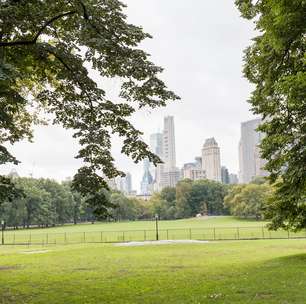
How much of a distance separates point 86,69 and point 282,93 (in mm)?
6278

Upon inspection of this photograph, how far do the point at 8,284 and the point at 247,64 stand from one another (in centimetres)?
1332

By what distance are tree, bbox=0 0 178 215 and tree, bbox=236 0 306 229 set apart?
160 inches

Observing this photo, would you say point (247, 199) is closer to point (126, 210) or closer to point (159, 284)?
point (126, 210)

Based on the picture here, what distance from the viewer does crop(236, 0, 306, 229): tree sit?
540 inches

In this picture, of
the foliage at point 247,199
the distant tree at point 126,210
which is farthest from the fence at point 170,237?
the distant tree at point 126,210

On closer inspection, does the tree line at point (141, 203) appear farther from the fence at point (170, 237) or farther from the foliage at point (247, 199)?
the fence at point (170, 237)

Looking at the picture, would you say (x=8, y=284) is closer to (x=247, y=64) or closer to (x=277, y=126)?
(x=277, y=126)

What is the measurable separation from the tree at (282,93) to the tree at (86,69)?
160 inches

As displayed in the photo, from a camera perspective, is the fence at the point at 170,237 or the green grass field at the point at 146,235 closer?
the fence at the point at 170,237

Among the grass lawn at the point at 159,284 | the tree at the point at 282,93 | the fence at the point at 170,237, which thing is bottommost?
the grass lawn at the point at 159,284

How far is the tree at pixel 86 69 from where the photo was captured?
13.3 m

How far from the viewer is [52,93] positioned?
53.7ft

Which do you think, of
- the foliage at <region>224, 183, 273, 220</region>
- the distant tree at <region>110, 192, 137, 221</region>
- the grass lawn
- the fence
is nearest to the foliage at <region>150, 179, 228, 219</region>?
the distant tree at <region>110, 192, 137, 221</region>

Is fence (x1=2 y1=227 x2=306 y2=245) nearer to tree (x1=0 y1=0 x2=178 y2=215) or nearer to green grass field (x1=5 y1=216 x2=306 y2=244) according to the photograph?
green grass field (x1=5 y1=216 x2=306 y2=244)
